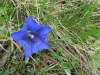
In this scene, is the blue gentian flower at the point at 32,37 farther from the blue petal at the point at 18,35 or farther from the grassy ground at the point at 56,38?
the grassy ground at the point at 56,38

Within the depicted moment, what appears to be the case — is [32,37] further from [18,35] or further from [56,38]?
[56,38]

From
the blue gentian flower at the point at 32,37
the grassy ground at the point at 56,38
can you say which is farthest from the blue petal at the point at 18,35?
the grassy ground at the point at 56,38

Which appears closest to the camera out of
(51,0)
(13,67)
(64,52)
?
(13,67)

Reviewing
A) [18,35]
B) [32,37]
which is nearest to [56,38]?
[32,37]

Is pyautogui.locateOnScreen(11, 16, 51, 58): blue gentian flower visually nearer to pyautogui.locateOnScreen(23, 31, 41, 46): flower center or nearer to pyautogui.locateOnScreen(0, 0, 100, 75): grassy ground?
pyautogui.locateOnScreen(23, 31, 41, 46): flower center

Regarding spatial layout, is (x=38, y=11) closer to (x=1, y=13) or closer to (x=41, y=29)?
(x=1, y=13)

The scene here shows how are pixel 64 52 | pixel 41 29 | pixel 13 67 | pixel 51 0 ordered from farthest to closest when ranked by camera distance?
1. pixel 51 0
2. pixel 64 52
3. pixel 13 67
4. pixel 41 29

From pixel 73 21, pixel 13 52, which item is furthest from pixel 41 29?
pixel 73 21
